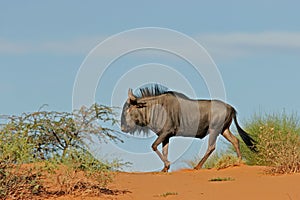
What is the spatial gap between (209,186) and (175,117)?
24.3ft

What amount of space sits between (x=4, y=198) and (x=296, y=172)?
6.61 m

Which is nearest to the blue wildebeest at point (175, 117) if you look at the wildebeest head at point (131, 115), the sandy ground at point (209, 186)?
the wildebeest head at point (131, 115)

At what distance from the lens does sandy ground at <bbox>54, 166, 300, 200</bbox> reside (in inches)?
543

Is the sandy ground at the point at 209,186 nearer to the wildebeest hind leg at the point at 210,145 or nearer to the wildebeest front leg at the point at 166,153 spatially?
the wildebeest front leg at the point at 166,153

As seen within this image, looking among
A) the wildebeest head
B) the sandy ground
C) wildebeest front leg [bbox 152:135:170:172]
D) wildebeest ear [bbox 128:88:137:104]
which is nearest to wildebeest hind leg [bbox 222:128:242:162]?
wildebeest front leg [bbox 152:135:170:172]

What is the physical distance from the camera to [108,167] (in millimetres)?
14180

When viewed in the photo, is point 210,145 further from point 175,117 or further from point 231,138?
point 175,117

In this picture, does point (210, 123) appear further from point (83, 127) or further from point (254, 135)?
point (83, 127)

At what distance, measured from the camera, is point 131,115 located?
22.5 m

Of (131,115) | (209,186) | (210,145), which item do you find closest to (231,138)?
(210,145)

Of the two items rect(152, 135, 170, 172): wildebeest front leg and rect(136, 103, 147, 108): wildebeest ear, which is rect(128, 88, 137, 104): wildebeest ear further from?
rect(152, 135, 170, 172): wildebeest front leg

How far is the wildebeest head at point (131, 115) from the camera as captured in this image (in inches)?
886

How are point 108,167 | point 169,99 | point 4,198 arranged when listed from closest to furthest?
1. point 4,198
2. point 108,167
3. point 169,99

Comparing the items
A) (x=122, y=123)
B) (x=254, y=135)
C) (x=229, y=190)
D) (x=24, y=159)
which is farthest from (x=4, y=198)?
(x=254, y=135)
